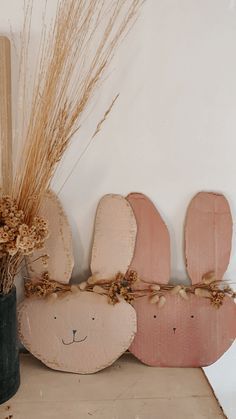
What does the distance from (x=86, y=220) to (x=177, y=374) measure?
Answer: 491mm

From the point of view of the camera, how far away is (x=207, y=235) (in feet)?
4.25

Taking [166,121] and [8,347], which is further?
[166,121]

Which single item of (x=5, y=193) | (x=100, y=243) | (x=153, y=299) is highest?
(x=5, y=193)

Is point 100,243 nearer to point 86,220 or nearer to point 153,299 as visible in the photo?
point 86,220

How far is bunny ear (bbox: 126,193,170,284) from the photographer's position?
4.23ft

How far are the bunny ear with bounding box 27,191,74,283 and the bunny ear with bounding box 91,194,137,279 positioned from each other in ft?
0.25

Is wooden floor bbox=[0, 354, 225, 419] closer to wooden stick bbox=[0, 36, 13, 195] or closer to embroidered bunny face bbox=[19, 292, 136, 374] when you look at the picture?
embroidered bunny face bbox=[19, 292, 136, 374]

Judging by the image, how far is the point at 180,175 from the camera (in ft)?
4.27

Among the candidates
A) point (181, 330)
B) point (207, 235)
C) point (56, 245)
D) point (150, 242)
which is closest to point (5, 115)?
point (56, 245)

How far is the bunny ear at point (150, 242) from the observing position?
129 centimetres

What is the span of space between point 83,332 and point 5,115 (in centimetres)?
61

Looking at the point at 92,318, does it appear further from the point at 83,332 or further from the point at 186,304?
the point at 186,304

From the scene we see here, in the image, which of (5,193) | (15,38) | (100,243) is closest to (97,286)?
(100,243)

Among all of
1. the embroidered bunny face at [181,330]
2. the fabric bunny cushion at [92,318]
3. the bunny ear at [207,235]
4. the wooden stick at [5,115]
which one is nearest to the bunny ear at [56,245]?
the fabric bunny cushion at [92,318]
